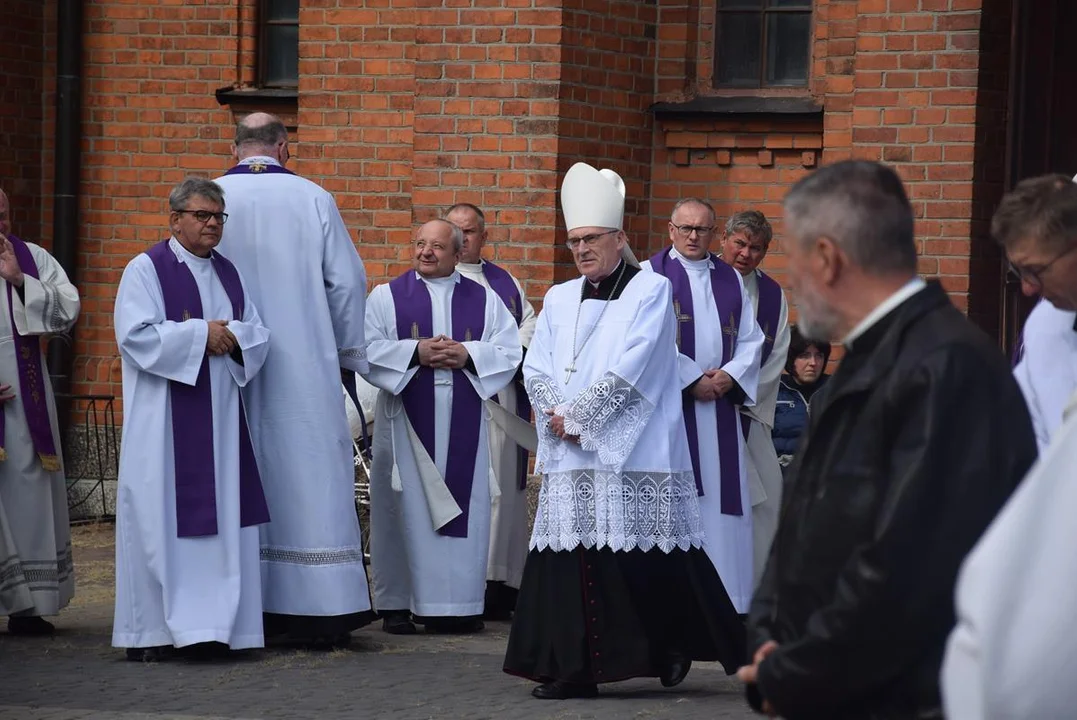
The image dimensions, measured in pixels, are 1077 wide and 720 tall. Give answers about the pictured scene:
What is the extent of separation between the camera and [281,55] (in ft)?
38.9

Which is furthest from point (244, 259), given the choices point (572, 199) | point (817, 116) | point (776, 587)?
point (776, 587)

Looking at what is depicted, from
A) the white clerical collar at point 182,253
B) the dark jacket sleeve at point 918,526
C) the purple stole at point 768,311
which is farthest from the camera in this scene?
the purple stole at point 768,311

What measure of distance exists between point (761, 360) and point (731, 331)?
1.66 feet

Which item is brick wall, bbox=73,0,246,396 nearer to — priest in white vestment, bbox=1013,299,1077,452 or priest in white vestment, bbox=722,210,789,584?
priest in white vestment, bbox=722,210,789,584

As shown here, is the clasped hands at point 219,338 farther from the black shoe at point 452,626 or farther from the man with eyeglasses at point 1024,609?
the man with eyeglasses at point 1024,609

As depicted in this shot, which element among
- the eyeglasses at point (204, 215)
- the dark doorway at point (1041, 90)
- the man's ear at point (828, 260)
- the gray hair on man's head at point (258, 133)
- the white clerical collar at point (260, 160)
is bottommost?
the man's ear at point (828, 260)

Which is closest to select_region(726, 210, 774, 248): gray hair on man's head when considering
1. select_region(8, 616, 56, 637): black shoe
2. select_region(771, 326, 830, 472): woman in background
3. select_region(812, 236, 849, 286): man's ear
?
select_region(771, 326, 830, 472): woman in background

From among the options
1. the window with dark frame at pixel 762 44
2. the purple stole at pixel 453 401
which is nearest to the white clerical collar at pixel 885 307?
the purple stole at pixel 453 401

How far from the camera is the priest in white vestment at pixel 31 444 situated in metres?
8.09

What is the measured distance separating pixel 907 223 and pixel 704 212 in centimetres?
571

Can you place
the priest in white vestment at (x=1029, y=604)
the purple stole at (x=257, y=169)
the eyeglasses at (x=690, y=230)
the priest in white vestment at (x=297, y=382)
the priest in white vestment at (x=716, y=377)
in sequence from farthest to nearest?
the eyeglasses at (x=690, y=230)
the priest in white vestment at (x=716, y=377)
the purple stole at (x=257, y=169)
the priest in white vestment at (x=297, y=382)
the priest in white vestment at (x=1029, y=604)

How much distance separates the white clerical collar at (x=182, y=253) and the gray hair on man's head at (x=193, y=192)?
162 mm

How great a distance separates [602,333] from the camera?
705cm

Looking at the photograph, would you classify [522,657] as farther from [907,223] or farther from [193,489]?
[907,223]
